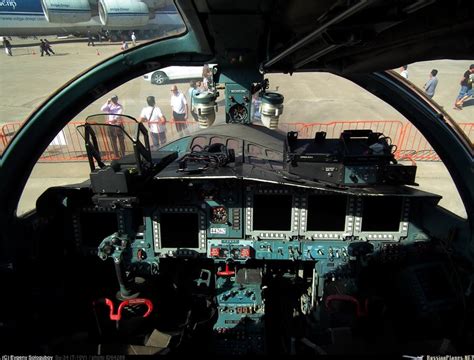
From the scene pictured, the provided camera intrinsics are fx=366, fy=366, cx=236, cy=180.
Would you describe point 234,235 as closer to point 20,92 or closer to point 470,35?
point 470,35

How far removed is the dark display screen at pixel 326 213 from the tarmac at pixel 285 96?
3.23 m

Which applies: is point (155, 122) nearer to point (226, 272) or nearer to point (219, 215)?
point (219, 215)

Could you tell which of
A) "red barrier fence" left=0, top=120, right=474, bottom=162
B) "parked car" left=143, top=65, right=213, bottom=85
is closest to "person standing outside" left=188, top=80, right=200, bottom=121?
"red barrier fence" left=0, top=120, right=474, bottom=162

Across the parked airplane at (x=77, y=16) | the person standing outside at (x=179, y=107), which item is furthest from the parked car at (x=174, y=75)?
the parked airplane at (x=77, y=16)

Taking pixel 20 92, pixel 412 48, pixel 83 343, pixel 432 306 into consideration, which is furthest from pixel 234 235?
pixel 20 92

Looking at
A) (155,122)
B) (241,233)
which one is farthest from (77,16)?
(241,233)

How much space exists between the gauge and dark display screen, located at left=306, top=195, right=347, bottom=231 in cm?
97

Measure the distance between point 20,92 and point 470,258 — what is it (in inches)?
695

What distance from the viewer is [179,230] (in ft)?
14.2

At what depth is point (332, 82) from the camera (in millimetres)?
18406

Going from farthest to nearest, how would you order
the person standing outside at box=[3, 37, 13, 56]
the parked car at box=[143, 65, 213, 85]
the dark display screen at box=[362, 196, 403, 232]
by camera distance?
the person standing outside at box=[3, 37, 13, 56] → the parked car at box=[143, 65, 213, 85] → the dark display screen at box=[362, 196, 403, 232]

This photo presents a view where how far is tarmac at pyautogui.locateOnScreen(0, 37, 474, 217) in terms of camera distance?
334 inches

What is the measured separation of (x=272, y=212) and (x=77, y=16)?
25455 mm

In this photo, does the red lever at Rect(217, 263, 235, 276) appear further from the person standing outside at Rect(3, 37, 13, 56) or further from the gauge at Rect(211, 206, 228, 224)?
the person standing outside at Rect(3, 37, 13, 56)
